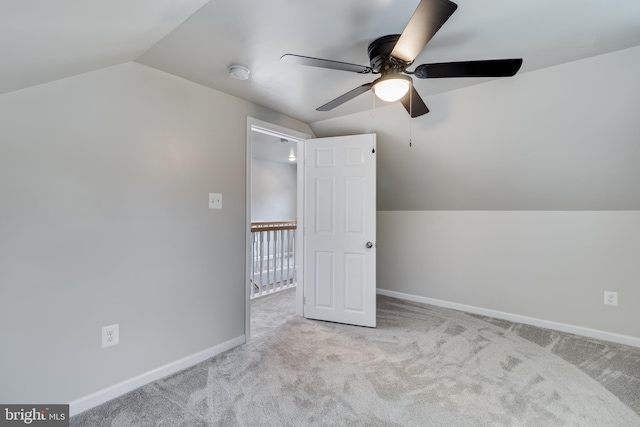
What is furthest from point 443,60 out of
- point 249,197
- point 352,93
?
point 249,197

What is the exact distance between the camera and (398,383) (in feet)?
6.57

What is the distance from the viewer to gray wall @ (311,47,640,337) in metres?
2.15

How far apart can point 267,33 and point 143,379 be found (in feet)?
7.89

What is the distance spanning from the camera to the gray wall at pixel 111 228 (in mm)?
1564

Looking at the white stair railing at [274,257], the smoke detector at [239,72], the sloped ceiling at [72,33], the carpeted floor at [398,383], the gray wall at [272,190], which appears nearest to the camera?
the sloped ceiling at [72,33]

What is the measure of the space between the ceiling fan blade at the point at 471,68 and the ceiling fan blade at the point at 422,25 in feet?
0.45

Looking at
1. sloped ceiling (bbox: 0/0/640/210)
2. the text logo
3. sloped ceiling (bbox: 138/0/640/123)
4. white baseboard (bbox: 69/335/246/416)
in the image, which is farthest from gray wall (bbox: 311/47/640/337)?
the text logo

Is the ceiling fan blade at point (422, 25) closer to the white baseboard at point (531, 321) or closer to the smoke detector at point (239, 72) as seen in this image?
the smoke detector at point (239, 72)

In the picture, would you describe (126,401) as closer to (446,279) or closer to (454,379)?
(454,379)

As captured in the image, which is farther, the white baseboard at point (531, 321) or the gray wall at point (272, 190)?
the gray wall at point (272, 190)

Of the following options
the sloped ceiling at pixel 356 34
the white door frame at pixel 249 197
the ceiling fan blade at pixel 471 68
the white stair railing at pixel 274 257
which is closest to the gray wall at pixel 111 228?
the white door frame at pixel 249 197

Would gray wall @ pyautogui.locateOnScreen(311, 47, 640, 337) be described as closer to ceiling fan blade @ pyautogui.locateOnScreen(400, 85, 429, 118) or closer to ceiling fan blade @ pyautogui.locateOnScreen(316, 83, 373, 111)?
ceiling fan blade @ pyautogui.locateOnScreen(400, 85, 429, 118)

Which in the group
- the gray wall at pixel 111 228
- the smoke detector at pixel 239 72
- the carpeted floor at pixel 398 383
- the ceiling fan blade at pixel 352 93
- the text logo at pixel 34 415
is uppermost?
the smoke detector at pixel 239 72

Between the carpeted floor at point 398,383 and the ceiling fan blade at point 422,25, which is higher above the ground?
the ceiling fan blade at point 422,25
